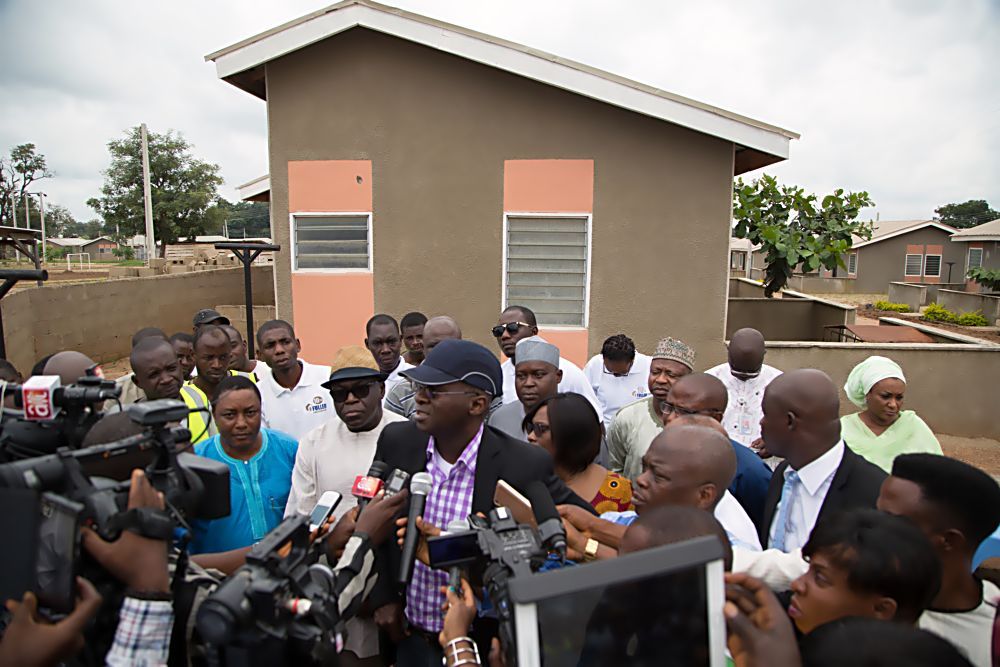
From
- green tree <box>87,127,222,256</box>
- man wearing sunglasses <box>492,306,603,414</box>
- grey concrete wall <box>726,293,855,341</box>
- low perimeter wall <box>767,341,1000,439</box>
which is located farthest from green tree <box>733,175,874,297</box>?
green tree <box>87,127,222,256</box>

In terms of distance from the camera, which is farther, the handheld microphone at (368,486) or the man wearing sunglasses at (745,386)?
the man wearing sunglasses at (745,386)

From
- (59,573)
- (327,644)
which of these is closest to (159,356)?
(59,573)

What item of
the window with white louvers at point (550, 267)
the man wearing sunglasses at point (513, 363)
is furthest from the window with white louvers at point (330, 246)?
the man wearing sunglasses at point (513, 363)

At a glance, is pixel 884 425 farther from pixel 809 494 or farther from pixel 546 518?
pixel 546 518

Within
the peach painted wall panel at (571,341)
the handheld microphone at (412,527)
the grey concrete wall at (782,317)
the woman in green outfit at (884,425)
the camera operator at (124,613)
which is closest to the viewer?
the camera operator at (124,613)

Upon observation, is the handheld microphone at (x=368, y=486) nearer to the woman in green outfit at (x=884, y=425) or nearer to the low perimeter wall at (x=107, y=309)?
the woman in green outfit at (x=884, y=425)

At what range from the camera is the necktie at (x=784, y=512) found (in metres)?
2.70

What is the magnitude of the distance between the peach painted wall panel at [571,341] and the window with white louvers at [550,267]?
126 millimetres

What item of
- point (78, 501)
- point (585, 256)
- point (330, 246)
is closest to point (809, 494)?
point (78, 501)

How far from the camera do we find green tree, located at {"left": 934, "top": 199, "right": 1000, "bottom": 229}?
69.8 m

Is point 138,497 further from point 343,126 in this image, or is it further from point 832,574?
point 343,126

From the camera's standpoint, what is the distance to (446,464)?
2637 mm

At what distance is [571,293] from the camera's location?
7.97m

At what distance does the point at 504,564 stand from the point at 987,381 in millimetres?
9413
